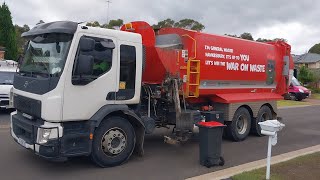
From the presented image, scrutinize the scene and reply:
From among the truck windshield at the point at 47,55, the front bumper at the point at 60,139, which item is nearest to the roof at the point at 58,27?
the truck windshield at the point at 47,55

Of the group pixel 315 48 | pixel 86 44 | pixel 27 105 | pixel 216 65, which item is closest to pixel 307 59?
pixel 315 48

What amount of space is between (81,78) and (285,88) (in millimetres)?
8247

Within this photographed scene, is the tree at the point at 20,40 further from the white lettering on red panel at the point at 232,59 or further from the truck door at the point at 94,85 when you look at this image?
the white lettering on red panel at the point at 232,59

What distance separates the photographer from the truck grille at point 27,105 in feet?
22.4

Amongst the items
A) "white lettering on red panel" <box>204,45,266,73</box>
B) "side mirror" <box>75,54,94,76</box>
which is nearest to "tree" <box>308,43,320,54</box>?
"white lettering on red panel" <box>204,45,266,73</box>

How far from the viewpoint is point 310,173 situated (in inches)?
281

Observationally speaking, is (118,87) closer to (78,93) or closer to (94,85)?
(94,85)

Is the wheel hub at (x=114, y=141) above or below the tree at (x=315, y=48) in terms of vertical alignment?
below

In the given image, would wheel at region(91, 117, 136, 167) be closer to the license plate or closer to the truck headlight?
the truck headlight

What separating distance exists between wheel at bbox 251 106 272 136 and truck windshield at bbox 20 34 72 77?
22.0ft

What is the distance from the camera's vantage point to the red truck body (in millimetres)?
9055

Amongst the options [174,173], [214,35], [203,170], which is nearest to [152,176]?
[174,173]

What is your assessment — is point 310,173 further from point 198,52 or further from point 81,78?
point 81,78

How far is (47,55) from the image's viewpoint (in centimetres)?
709
